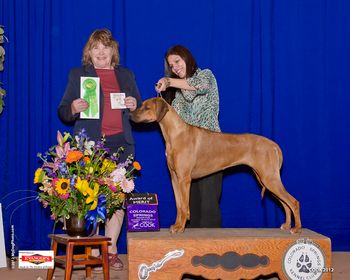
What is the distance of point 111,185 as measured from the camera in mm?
3539

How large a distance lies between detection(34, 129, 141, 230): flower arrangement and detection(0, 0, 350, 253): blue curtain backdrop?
1226 millimetres

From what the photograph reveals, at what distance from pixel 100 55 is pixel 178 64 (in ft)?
1.81

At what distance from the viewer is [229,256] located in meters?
3.33

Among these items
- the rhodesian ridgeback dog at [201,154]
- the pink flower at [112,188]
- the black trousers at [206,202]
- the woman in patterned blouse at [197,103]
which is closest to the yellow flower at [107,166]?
the pink flower at [112,188]

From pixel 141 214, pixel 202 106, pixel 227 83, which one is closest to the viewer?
pixel 141 214

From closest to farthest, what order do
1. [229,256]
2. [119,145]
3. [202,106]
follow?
[229,256] → [202,106] → [119,145]

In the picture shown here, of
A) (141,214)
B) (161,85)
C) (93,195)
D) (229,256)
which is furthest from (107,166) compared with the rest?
(229,256)

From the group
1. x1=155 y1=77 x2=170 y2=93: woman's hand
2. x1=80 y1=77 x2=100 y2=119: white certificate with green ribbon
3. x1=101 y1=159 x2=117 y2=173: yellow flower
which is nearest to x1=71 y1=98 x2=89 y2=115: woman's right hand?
x1=80 y1=77 x2=100 y2=119: white certificate with green ribbon

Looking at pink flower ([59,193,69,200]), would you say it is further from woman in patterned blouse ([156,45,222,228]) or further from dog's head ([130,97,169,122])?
woman in patterned blouse ([156,45,222,228])

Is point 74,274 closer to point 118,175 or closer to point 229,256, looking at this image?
point 118,175

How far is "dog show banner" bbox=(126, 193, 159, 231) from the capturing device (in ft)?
11.6

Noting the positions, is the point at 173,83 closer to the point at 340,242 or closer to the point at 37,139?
the point at 37,139

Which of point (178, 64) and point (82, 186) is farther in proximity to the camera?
point (178, 64)

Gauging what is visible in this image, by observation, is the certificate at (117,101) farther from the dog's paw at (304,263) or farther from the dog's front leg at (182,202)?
the dog's paw at (304,263)
